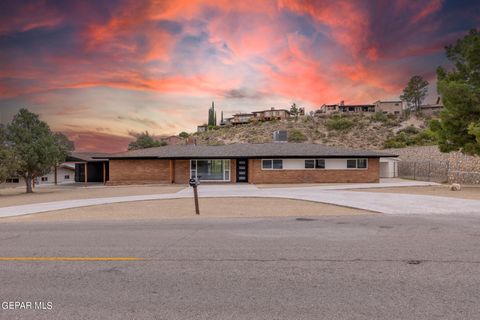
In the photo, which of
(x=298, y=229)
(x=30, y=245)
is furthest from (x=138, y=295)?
(x=298, y=229)

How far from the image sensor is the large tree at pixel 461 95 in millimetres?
24094

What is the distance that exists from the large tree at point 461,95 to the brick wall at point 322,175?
601 cm

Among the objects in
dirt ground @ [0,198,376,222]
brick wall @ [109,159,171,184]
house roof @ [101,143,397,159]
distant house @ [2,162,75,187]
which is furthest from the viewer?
distant house @ [2,162,75,187]

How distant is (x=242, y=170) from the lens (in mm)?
32281

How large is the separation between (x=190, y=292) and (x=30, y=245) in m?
5.47

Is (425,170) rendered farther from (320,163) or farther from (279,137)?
(279,137)

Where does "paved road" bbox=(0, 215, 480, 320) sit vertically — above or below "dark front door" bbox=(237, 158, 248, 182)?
below

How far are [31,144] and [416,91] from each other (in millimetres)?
94012

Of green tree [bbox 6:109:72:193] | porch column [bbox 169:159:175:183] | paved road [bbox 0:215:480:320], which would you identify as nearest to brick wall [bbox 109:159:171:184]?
porch column [bbox 169:159:175:183]

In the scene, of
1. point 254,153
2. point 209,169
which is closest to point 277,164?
point 254,153

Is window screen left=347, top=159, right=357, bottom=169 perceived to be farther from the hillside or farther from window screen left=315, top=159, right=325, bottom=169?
the hillside

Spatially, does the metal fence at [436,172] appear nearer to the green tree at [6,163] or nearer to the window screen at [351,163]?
the window screen at [351,163]

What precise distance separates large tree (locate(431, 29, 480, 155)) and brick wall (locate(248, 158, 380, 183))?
601 cm

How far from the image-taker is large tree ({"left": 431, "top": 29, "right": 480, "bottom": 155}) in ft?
79.0
